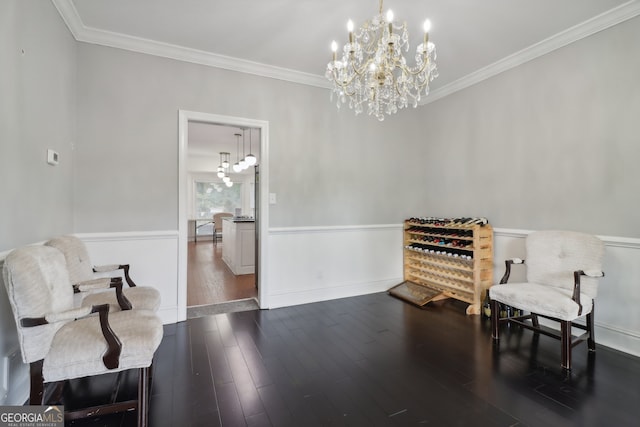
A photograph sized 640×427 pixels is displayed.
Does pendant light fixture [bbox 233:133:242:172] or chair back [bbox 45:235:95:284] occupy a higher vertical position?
pendant light fixture [bbox 233:133:242:172]

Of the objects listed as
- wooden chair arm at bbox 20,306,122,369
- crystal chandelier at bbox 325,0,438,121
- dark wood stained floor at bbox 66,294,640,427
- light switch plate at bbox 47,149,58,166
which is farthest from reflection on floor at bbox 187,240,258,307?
crystal chandelier at bbox 325,0,438,121

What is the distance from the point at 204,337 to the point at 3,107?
2170 mm

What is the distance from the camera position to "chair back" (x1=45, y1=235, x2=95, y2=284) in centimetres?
203

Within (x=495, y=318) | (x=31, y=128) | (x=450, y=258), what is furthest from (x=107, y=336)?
(x=450, y=258)

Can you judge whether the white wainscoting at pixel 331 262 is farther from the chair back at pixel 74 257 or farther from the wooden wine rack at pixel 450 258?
the chair back at pixel 74 257

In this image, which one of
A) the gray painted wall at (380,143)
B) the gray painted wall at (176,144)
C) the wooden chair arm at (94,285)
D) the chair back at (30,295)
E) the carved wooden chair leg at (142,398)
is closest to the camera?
the chair back at (30,295)

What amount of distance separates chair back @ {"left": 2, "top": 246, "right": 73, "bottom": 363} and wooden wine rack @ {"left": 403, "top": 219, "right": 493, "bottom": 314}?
3.62 metres

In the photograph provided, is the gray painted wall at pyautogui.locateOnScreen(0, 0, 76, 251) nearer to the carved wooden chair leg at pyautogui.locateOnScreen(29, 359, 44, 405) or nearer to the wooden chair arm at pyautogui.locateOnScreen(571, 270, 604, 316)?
the carved wooden chair leg at pyautogui.locateOnScreen(29, 359, 44, 405)

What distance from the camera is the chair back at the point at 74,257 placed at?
2.03 m

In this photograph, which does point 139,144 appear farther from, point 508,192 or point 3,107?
point 508,192

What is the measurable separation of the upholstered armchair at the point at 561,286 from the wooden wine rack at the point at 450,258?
0.58 m

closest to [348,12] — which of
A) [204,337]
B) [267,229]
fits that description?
[267,229]

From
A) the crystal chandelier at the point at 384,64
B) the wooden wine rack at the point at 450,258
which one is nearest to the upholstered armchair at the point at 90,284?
the crystal chandelier at the point at 384,64

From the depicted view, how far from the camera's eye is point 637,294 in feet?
7.73
